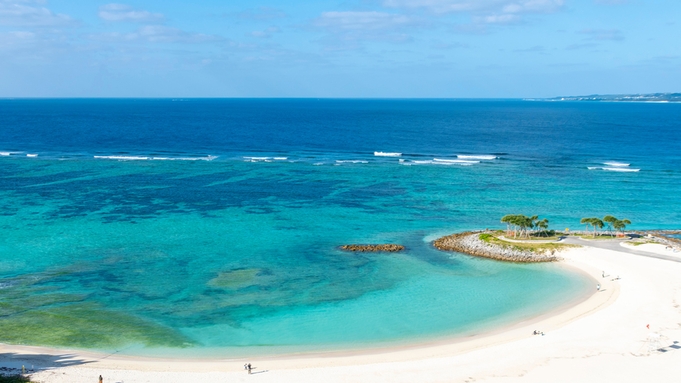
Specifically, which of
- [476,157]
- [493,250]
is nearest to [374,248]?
[493,250]

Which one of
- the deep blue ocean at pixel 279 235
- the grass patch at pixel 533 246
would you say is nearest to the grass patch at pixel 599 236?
the grass patch at pixel 533 246

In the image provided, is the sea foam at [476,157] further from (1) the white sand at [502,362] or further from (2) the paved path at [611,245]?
(1) the white sand at [502,362]

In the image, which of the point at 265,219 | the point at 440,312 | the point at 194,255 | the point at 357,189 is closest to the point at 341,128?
the point at 357,189

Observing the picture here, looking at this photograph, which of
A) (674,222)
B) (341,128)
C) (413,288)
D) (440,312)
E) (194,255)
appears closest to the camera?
(440,312)

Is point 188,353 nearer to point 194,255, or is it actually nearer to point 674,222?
point 194,255

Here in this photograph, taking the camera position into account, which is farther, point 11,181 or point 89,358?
point 11,181

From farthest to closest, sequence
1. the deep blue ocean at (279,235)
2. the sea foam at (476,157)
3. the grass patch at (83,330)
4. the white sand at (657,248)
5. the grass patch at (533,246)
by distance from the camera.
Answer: the sea foam at (476,157) → the grass patch at (533,246) → the white sand at (657,248) → the deep blue ocean at (279,235) → the grass patch at (83,330)

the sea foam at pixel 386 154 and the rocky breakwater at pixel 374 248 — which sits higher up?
the sea foam at pixel 386 154
